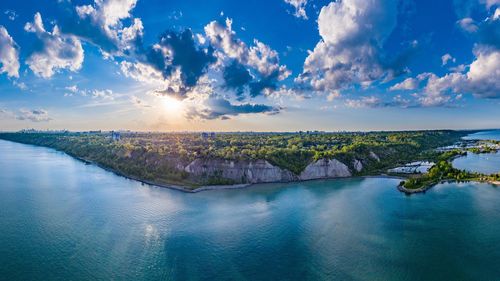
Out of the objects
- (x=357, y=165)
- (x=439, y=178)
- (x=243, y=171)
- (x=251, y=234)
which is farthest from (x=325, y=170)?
(x=251, y=234)

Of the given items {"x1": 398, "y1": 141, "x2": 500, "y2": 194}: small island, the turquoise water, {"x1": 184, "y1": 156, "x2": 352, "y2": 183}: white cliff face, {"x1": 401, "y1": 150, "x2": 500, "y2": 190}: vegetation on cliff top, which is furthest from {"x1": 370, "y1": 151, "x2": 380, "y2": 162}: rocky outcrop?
{"x1": 184, "y1": 156, "x2": 352, "y2": 183}: white cliff face

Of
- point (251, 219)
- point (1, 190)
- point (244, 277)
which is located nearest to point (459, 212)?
point (251, 219)

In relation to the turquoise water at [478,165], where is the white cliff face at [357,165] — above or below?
above

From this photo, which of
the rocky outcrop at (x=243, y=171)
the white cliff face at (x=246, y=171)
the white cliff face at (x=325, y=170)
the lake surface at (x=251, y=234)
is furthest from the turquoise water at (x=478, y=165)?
the rocky outcrop at (x=243, y=171)

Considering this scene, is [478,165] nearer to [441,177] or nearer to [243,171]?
[441,177]

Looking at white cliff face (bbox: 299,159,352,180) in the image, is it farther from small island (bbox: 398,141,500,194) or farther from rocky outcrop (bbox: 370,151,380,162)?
rocky outcrop (bbox: 370,151,380,162)

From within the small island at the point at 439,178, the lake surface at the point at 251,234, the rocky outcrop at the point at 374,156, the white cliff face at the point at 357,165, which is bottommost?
the lake surface at the point at 251,234

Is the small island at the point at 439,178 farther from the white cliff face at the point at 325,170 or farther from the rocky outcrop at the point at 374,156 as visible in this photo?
the rocky outcrop at the point at 374,156
